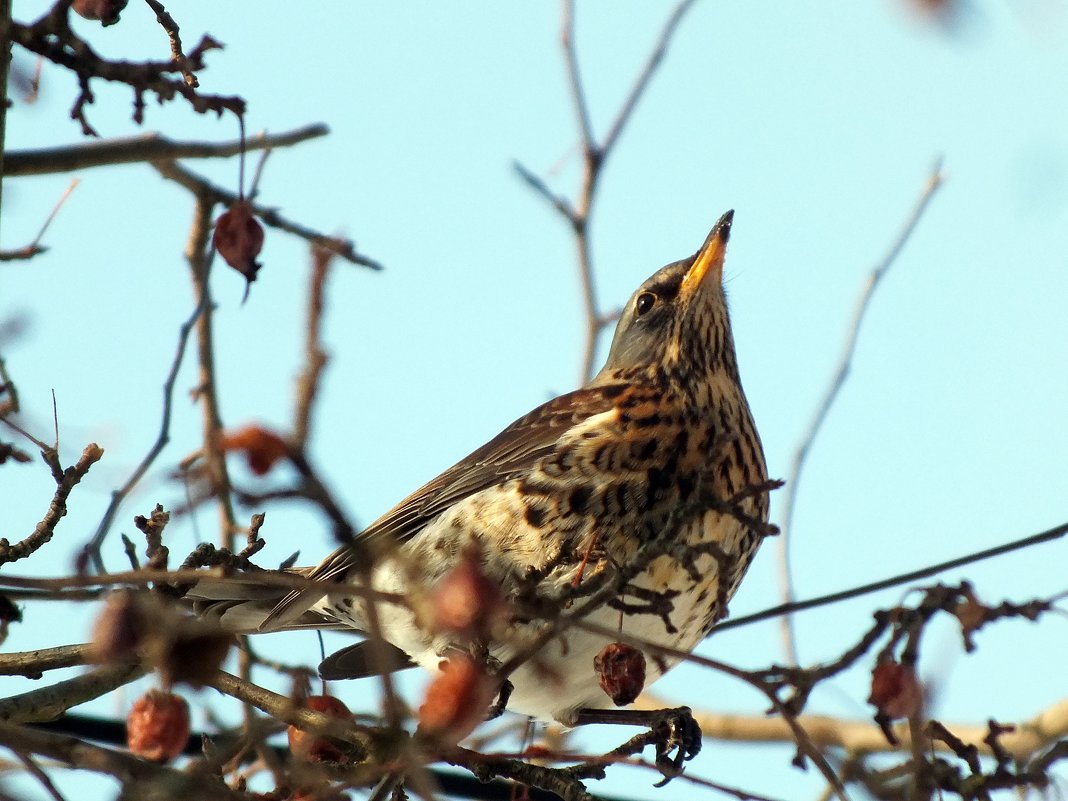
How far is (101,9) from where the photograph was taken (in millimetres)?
2557

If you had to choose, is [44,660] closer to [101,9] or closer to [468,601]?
[101,9]

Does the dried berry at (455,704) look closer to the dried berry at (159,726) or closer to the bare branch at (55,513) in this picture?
the dried berry at (159,726)

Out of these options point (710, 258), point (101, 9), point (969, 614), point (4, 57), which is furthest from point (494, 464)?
point (969, 614)

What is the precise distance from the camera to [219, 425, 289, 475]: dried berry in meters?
1.26

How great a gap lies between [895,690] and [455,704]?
26.6 inches

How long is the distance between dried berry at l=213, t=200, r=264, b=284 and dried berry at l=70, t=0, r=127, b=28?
46 centimetres

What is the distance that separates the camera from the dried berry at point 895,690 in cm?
204

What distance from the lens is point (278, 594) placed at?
4.32 metres

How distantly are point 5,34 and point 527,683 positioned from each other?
2.39 meters

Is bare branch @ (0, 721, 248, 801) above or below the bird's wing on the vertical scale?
below

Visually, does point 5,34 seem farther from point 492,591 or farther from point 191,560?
point 492,591

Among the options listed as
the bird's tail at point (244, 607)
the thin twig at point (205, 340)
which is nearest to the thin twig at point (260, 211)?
the thin twig at point (205, 340)

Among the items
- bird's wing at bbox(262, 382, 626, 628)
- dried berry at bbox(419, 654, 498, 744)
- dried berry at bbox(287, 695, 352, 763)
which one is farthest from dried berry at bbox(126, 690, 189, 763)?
bird's wing at bbox(262, 382, 626, 628)

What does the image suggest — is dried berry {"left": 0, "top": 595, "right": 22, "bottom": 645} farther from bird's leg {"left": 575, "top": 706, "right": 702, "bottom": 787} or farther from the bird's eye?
the bird's eye
